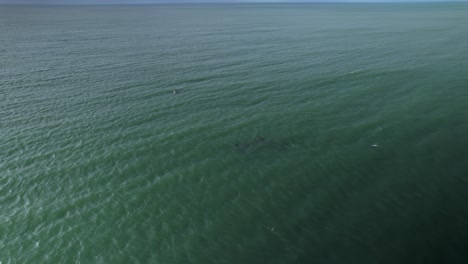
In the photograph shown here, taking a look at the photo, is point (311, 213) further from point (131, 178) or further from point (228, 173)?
point (131, 178)

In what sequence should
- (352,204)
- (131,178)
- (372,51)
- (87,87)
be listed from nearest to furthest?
1. (352,204)
2. (131,178)
3. (87,87)
4. (372,51)

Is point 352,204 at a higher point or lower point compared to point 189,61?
lower

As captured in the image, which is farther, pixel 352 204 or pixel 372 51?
pixel 372 51

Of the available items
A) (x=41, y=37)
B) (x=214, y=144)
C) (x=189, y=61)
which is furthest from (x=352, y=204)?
(x=41, y=37)

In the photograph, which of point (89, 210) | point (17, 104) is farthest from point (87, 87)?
point (89, 210)

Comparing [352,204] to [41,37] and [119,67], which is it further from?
[41,37]

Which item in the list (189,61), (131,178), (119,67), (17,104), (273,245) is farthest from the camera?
(189,61)
